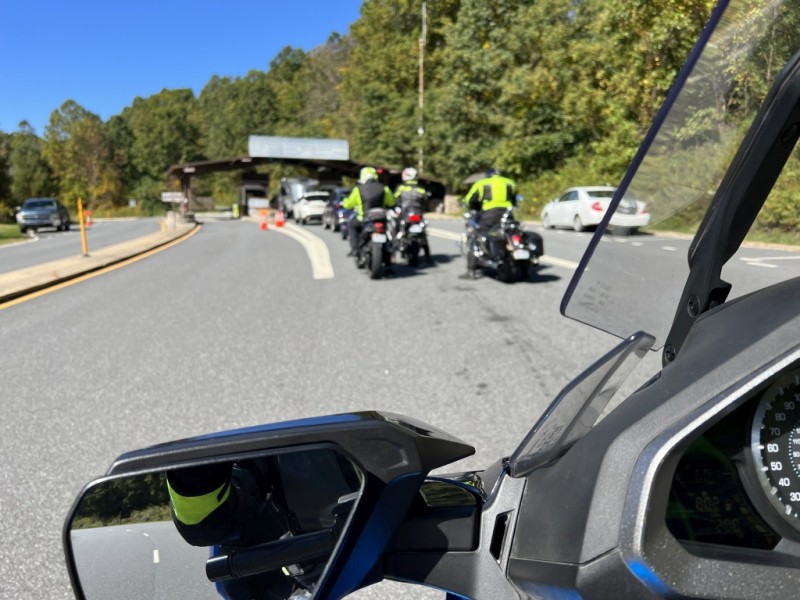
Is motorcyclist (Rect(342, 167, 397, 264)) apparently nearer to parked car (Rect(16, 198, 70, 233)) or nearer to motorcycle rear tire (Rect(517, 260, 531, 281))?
motorcycle rear tire (Rect(517, 260, 531, 281))

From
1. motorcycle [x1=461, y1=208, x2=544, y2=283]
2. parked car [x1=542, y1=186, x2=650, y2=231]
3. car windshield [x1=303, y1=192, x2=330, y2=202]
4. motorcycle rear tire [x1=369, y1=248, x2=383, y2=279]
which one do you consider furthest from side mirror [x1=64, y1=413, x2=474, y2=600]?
car windshield [x1=303, y1=192, x2=330, y2=202]

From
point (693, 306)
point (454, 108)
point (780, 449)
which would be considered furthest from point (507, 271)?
point (454, 108)

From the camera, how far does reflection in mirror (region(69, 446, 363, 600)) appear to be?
1271mm

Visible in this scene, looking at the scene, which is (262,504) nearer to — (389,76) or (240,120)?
(389,76)

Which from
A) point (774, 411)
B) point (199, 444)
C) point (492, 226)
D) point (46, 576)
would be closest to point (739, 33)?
point (774, 411)

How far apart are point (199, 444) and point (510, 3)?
1903 inches

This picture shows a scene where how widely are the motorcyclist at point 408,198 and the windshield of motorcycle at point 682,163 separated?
427 inches

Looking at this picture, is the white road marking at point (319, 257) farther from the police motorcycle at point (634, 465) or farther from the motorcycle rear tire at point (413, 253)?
the police motorcycle at point (634, 465)

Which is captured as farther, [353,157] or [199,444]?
[353,157]

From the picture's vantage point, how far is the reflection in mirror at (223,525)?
4.17ft

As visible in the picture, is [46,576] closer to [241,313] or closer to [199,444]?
[199,444]

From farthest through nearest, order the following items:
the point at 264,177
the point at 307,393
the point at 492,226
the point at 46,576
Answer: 1. the point at 264,177
2. the point at 492,226
3. the point at 307,393
4. the point at 46,576

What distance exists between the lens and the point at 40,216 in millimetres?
33812

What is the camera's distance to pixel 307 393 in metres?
5.27
